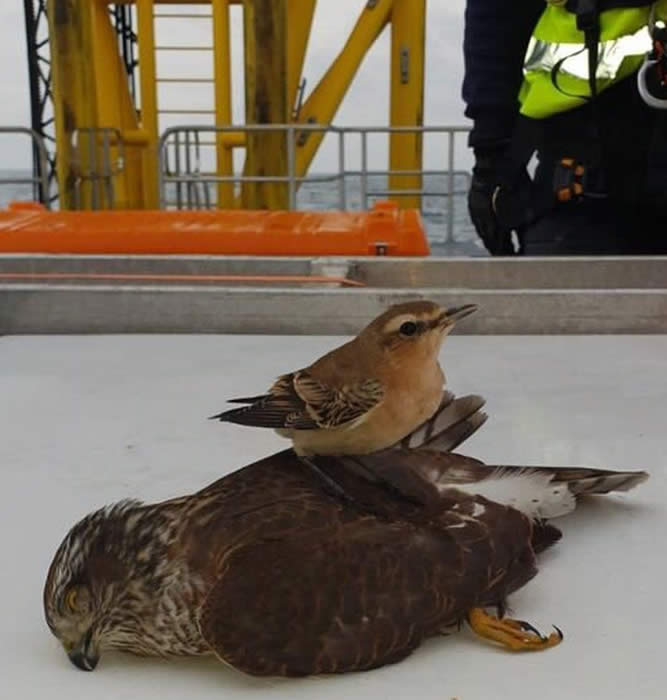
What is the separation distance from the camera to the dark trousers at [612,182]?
256 centimetres

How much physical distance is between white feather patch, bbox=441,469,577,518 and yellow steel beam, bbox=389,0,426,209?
661cm

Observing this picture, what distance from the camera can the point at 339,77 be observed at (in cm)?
730

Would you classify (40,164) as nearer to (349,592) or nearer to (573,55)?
(573,55)

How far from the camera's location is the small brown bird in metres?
0.94

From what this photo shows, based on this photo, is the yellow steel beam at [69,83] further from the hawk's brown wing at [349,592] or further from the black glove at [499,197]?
the hawk's brown wing at [349,592]

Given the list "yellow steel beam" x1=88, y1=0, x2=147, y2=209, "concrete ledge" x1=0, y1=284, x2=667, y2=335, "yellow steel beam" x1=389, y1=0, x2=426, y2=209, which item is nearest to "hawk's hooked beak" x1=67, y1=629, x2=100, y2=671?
"concrete ledge" x1=0, y1=284, x2=667, y2=335

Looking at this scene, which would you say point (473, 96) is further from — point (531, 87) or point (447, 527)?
point (447, 527)

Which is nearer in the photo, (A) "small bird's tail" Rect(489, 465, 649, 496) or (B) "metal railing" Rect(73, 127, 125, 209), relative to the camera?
(A) "small bird's tail" Rect(489, 465, 649, 496)

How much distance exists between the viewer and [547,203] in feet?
9.29

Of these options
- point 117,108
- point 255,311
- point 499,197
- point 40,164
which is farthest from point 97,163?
point 255,311

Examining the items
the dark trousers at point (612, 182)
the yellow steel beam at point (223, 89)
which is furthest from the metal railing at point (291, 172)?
the dark trousers at point (612, 182)

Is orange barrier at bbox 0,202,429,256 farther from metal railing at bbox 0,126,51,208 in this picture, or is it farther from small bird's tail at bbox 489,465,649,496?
metal railing at bbox 0,126,51,208

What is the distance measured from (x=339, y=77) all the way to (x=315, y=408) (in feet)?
22.2

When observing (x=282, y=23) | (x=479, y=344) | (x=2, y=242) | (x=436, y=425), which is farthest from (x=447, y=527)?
(x=282, y=23)
